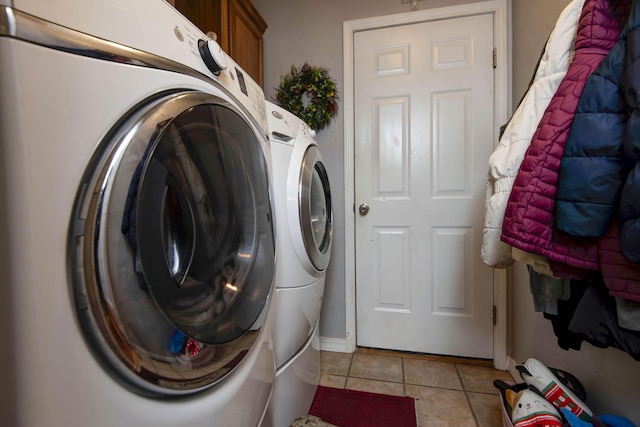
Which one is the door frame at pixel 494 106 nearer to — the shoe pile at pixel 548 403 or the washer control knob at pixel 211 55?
the shoe pile at pixel 548 403

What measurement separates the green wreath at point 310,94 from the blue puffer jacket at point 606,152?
1.21 m

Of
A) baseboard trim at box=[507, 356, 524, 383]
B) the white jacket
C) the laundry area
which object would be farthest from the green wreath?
baseboard trim at box=[507, 356, 524, 383]

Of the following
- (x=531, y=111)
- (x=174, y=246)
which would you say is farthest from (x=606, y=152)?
(x=174, y=246)

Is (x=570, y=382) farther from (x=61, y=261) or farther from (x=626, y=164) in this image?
(x=61, y=261)

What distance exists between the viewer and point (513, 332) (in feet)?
4.86

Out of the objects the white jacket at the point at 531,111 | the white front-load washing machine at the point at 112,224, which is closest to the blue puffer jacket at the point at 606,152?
the white jacket at the point at 531,111

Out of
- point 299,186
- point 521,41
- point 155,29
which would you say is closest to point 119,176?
point 155,29

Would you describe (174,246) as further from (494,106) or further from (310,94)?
(494,106)

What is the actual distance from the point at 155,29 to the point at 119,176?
261mm

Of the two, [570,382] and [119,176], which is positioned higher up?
[119,176]

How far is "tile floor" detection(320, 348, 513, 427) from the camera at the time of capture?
1.17m

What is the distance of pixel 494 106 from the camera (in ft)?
4.88

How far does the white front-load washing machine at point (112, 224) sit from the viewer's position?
26 centimetres

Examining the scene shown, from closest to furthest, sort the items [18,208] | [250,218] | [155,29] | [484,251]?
[18,208], [155,29], [250,218], [484,251]
